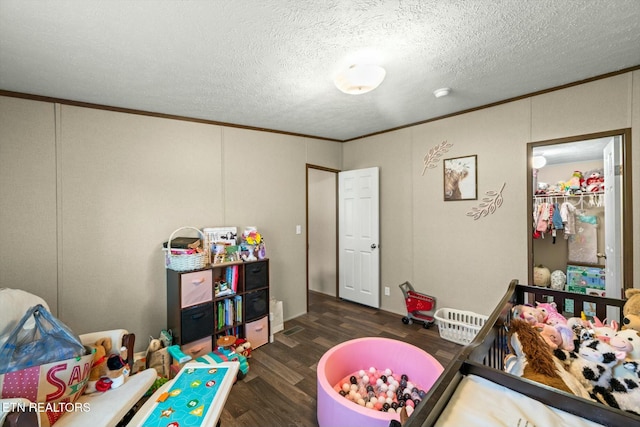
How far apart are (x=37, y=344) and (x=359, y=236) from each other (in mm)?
3273

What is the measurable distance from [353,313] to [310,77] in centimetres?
298

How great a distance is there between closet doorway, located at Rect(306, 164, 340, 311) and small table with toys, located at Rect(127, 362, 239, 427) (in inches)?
107

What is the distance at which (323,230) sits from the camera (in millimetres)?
4570

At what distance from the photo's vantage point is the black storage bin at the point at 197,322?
2.29 metres

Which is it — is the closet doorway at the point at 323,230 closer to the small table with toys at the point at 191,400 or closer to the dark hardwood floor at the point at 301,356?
the dark hardwood floor at the point at 301,356

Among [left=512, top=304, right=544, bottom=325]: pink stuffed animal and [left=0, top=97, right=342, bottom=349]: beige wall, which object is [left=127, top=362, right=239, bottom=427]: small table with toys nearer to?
[left=0, top=97, right=342, bottom=349]: beige wall

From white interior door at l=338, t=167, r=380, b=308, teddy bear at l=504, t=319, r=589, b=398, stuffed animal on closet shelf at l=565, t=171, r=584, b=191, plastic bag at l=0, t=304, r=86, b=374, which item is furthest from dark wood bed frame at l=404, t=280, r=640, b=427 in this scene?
stuffed animal on closet shelf at l=565, t=171, r=584, b=191

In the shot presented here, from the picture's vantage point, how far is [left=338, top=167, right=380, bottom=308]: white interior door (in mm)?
3626

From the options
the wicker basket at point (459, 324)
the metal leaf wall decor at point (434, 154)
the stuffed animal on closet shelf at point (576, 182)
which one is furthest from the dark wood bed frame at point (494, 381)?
the stuffed animal on closet shelf at point (576, 182)

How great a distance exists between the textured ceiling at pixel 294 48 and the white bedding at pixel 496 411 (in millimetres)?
1665

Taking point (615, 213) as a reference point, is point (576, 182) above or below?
above

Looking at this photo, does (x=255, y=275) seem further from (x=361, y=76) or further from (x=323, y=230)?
(x=361, y=76)

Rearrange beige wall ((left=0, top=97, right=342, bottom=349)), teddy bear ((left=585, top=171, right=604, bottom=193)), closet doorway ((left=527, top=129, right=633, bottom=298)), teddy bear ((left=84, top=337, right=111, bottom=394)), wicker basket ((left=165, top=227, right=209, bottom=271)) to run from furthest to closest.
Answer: closet doorway ((left=527, top=129, right=633, bottom=298)) < teddy bear ((left=585, top=171, right=604, bottom=193)) < wicker basket ((left=165, top=227, right=209, bottom=271)) < beige wall ((left=0, top=97, right=342, bottom=349)) < teddy bear ((left=84, top=337, right=111, bottom=394))

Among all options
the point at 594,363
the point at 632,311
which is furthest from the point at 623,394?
the point at 632,311
